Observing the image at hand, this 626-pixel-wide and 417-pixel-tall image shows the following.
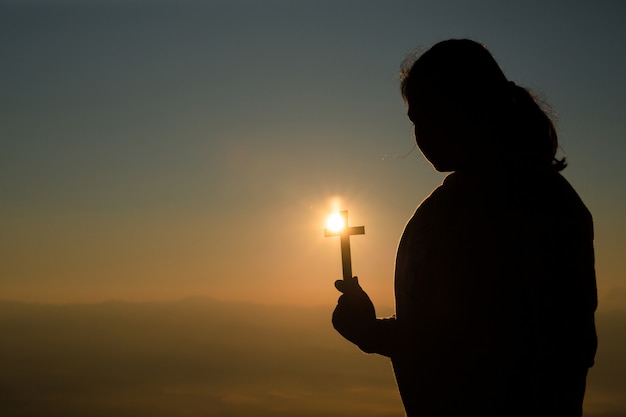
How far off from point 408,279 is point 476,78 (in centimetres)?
98

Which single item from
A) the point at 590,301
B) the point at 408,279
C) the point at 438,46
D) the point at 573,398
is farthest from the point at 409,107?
the point at 573,398

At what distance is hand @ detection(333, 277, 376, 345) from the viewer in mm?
3730

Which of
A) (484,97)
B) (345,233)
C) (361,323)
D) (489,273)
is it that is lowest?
(361,323)

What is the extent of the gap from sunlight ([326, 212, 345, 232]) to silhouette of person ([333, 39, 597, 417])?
110 cm

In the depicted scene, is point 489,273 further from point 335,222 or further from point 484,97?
point 335,222

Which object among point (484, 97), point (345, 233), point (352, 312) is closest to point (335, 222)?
point (345, 233)

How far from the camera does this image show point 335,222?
448 centimetres

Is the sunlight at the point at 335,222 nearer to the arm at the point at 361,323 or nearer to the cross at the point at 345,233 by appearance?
the cross at the point at 345,233

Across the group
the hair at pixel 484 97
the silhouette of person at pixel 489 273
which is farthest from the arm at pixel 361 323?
the hair at pixel 484 97

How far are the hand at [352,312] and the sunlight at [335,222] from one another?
23.4 inches

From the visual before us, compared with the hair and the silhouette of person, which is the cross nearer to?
the silhouette of person

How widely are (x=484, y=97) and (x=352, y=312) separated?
4.23 feet

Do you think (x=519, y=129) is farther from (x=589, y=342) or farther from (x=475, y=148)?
(x=589, y=342)

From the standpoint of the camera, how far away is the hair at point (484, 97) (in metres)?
3.33
